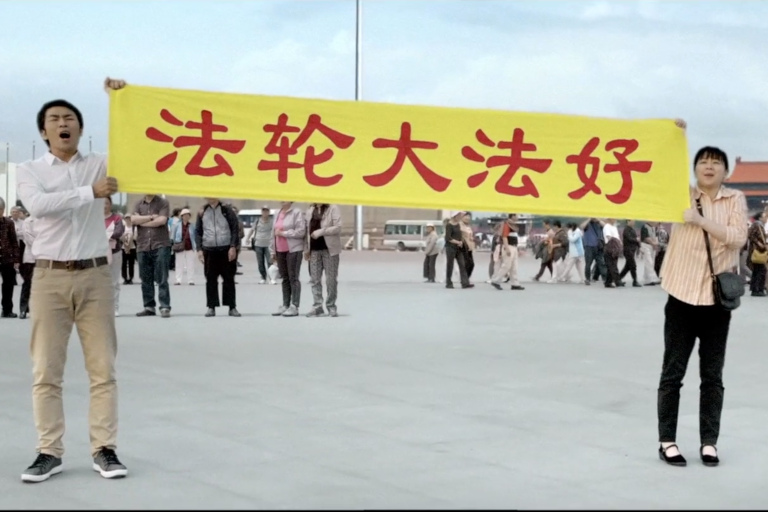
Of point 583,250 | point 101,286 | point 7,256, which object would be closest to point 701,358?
point 101,286

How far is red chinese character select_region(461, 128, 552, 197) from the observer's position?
715 cm

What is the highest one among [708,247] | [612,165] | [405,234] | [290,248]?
[612,165]

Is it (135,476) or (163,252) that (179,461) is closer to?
(135,476)

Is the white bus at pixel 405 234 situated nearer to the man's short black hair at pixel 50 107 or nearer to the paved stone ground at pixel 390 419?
the paved stone ground at pixel 390 419

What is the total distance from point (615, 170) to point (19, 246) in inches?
399

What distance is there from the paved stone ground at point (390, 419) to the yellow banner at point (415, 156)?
1.37 m

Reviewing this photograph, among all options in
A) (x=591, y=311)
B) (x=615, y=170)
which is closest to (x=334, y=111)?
(x=615, y=170)

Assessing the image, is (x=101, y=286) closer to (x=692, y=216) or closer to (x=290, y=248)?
(x=692, y=216)

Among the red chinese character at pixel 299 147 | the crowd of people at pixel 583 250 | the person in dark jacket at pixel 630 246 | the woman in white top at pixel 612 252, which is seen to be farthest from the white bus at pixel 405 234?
the red chinese character at pixel 299 147

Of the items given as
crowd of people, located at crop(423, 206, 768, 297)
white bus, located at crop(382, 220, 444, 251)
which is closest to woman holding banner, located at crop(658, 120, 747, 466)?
crowd of people, located at crop(423, 206, 768, 297)

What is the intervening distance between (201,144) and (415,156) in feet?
4.19

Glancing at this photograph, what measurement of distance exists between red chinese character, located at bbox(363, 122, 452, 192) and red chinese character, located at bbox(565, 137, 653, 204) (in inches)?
31.5

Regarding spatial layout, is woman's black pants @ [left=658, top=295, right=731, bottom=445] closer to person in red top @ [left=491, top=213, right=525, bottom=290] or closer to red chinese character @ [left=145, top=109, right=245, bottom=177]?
red chinese character @ [left=145, top=109, right=245, bottom=177]

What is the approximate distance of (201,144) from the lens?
267 inches
